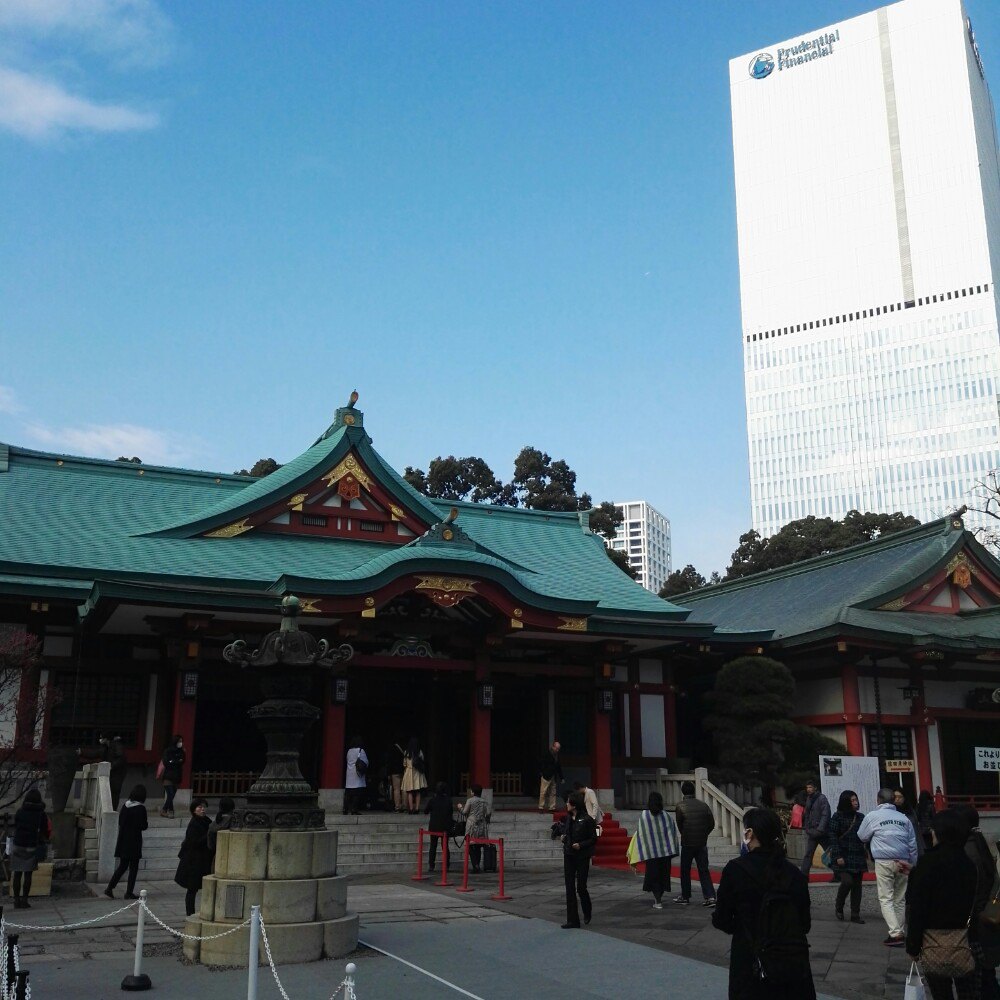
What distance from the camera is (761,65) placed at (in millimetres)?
144375

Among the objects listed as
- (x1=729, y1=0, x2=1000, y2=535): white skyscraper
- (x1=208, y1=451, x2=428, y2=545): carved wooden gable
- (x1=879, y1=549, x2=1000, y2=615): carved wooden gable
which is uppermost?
(x1=729, y1=0, x2=1000, y2=535): white skyscraper

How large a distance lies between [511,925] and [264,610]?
10.5 metres

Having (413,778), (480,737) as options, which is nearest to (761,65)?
(480,737)

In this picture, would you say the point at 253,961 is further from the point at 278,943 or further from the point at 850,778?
the point at 850,778

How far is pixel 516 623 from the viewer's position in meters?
22.4

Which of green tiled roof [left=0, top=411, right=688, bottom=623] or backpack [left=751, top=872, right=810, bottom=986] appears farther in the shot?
green tiled roof [left=0, top=411, right=688, bottom=623]

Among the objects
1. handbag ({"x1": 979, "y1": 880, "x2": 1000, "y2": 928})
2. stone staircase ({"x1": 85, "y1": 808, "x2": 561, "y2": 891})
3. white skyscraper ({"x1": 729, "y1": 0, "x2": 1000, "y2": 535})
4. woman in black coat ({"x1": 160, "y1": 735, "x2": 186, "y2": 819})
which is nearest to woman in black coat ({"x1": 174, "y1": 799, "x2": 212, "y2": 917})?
stone staircase ({"x1": 85, "y1": 808, "x2": 561, "y2": 891})

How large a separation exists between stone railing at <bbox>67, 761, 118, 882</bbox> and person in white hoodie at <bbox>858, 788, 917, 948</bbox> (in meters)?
11.4

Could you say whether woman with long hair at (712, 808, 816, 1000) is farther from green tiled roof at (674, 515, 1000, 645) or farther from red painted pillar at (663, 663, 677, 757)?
red painted pillar at (663, 663, 677, 757)

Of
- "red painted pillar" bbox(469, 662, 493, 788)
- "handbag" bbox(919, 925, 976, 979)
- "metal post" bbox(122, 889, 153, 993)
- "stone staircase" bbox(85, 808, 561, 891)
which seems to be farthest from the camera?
"red painted pillar" bbox(469, 662, 493, 788)

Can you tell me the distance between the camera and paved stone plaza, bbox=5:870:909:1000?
29.9 feet

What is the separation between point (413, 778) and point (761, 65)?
14445cm

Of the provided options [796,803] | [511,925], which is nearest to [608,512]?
[796,803]

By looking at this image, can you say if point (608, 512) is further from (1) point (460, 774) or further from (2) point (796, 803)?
(2) point (796, 803)
